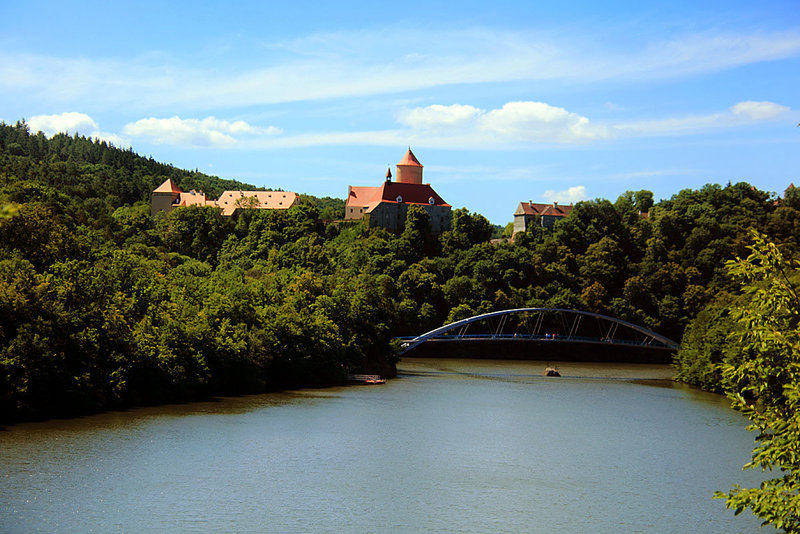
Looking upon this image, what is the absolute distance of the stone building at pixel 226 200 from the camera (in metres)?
106

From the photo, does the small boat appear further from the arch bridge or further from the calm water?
the arch bridge

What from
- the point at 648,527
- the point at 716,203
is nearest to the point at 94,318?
the point at 648,527

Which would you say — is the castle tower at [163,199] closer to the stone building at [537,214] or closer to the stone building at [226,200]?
the stone building at [226,200]

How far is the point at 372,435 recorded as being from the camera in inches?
1265

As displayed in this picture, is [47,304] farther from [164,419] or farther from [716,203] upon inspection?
[716,203]

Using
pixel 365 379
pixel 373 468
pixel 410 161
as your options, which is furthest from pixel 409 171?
pixel 373 468

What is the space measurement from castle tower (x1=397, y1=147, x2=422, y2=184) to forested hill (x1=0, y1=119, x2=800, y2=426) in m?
11.9

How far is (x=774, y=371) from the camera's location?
34.3 feet

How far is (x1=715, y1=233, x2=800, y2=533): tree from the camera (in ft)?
31.9

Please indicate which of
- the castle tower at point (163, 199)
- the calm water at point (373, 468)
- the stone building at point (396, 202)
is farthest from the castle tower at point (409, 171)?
the calm water at point (373, 468)

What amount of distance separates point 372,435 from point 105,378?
34.0ft

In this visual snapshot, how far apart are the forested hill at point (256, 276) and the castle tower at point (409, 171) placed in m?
11.9

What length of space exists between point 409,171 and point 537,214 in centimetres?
1773

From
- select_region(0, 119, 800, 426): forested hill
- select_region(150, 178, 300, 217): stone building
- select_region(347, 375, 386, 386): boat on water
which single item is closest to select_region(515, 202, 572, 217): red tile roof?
select_region(0, 119, 800, 426): forested hill
